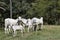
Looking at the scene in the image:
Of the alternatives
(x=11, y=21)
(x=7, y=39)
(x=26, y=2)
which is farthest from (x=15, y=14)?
(x=7, y=39)

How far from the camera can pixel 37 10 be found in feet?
72.4

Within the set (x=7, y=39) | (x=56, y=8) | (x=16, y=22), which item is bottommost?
(x=7, y=39)

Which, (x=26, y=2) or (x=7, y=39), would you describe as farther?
(x=26, y=2)

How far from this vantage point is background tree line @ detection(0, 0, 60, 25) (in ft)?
71.0

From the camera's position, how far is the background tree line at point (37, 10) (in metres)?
21.6

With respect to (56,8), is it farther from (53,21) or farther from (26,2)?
(26,2)

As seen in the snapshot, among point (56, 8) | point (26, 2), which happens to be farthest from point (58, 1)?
point (26, 2)

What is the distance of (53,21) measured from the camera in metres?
22.3

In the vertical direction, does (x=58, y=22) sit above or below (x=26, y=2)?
below

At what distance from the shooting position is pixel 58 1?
2141cm

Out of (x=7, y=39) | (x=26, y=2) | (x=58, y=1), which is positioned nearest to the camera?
(x=7, y=39)

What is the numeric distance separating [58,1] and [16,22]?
857 centimetres

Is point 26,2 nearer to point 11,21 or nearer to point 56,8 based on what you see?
point 56,8

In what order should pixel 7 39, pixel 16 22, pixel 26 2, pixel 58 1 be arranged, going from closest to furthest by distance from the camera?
pixel 7 39, pixel 16 22, pixel 58 1, pixel 26 2
